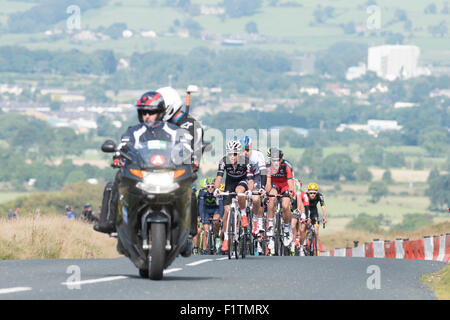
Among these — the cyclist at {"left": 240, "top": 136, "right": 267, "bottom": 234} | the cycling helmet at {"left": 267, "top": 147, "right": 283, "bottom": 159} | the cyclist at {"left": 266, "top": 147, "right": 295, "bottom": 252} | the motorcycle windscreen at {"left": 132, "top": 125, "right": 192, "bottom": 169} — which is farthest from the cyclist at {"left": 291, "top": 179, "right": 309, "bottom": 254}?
the motorcycle windscreen at {"left": 132, "top": 125, "right": 192, "bottom": 169}

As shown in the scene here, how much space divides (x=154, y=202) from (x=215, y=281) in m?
1.50

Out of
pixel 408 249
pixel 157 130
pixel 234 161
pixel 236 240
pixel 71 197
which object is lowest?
pixel 71 197

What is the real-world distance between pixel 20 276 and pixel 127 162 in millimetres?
2018

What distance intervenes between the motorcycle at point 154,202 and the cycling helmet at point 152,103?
0.55m

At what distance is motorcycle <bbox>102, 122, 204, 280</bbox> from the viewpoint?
10.5m

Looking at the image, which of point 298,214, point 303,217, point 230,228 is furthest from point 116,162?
point 303,217

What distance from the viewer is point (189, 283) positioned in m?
11.0

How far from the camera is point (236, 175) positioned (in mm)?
16672

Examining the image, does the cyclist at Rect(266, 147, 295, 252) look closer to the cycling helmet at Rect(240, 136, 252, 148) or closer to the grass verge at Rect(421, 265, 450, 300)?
the cycling helmet at Rect(240, 136, 252, 148)

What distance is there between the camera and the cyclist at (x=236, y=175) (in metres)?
16.2

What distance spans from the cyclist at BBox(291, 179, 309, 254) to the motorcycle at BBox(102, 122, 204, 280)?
9.32 metres
